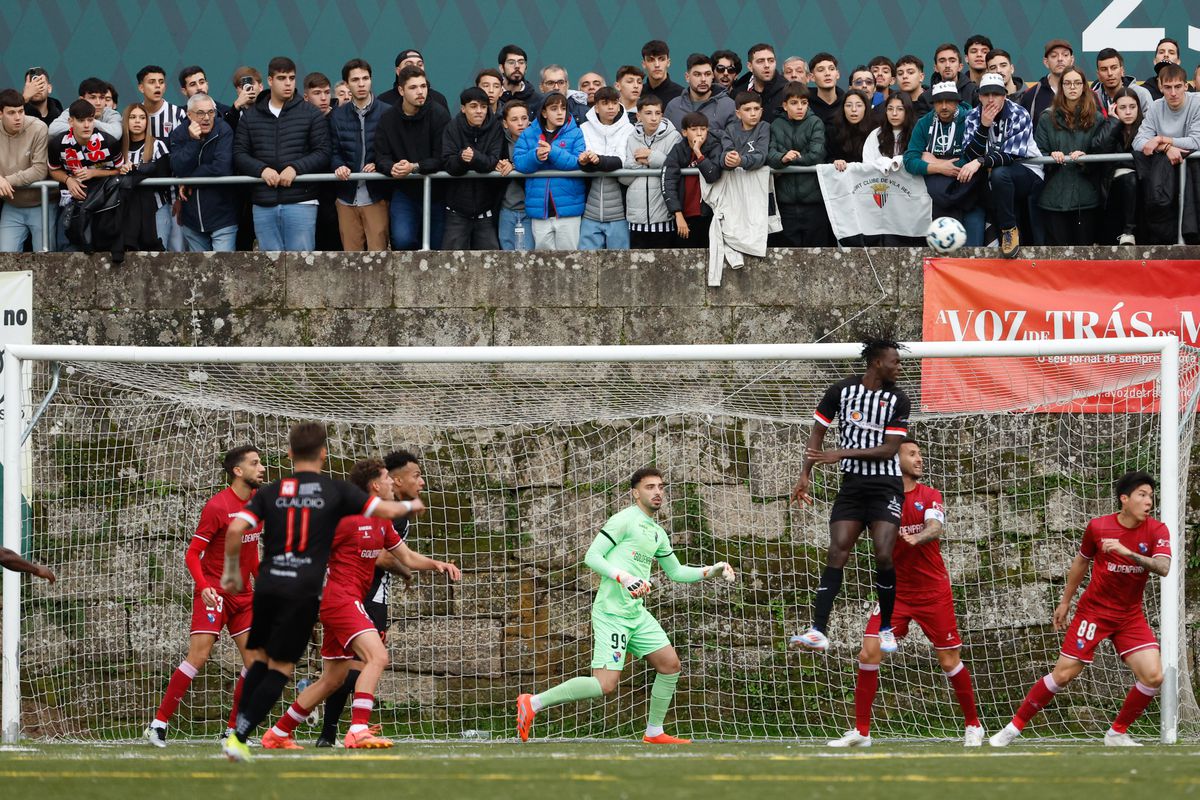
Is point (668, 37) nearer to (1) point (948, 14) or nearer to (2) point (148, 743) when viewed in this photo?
(1) point (948, 14)

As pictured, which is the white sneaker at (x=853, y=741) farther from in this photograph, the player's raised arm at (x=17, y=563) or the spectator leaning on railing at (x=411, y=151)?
the spectator leaning on railing at (x=411, y=151)

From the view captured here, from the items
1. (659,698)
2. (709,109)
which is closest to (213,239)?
(709,109)

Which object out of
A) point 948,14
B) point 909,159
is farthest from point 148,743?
point 948,14

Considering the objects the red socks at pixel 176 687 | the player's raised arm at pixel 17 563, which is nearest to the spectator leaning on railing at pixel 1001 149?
the red socks at pixel 176 687

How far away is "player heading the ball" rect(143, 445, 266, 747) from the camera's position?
10.0 meters

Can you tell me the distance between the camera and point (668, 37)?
14.9 metres

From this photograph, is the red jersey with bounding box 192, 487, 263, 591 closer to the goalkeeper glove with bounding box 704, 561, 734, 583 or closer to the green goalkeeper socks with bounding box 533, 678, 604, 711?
the green goalkeeper socks with bounding box 533, 678, 604, 711

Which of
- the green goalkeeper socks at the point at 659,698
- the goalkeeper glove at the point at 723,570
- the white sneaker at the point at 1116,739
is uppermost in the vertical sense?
the goalkeeper glove at the point at 723,570

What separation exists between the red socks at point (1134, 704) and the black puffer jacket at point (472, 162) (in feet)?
19.3

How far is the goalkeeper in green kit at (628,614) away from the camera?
10156 millimetres

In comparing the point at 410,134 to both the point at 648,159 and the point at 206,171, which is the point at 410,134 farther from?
the point at 648,159

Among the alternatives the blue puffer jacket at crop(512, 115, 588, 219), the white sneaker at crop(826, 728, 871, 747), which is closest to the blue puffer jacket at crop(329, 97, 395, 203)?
the blue puffer jacket at crop(512, 115, 588, 219)

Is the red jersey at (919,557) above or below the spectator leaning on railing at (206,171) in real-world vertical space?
below

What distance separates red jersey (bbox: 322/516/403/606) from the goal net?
231 centimetres
